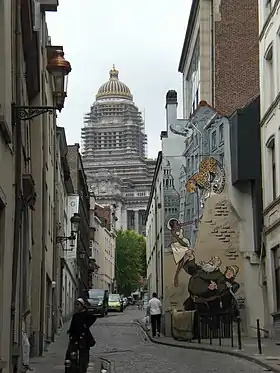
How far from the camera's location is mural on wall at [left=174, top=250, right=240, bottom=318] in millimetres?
29156

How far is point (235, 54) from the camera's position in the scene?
3634 cm

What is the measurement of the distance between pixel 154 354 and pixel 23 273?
7.13 meters

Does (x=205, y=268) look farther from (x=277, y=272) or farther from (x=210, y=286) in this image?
(x=277, y=272)

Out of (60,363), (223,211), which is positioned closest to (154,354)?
(60,363)

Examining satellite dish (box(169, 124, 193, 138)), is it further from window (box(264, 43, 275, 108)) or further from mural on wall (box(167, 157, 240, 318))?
window (box(264, 43, 275, 108))

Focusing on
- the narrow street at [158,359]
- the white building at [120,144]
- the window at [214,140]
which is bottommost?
the narrow street at [158,359]

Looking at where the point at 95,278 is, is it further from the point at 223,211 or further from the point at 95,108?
the point at 95,108

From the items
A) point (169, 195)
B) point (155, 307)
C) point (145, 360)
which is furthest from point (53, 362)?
point (169, 195)

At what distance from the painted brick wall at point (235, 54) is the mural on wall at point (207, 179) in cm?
544

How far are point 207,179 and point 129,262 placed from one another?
83519mm

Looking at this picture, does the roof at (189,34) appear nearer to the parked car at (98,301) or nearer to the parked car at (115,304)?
the parked car at (98,301)

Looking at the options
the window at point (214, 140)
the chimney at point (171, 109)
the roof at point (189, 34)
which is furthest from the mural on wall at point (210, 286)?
the roof at point (189, 34)

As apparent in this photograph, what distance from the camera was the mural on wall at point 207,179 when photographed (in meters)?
30.3

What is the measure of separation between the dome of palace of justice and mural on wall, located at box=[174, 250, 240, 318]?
13504 centimetres
